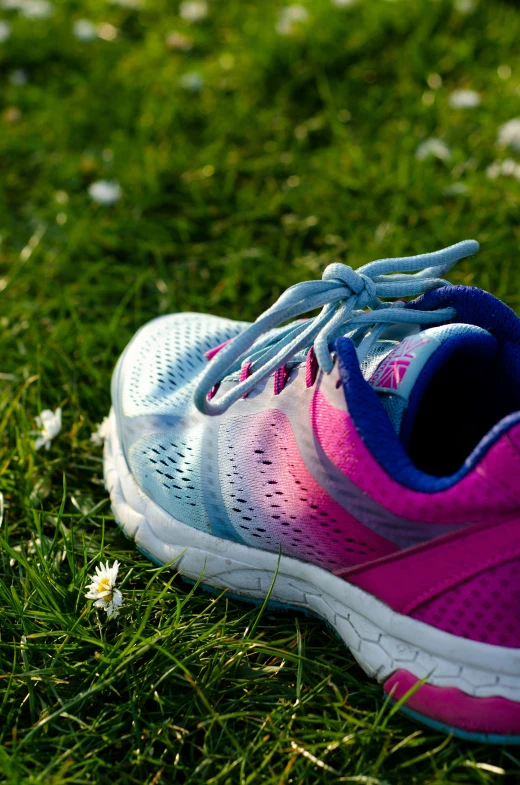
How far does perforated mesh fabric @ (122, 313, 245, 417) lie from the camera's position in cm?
179

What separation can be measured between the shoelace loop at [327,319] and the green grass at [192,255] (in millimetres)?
459

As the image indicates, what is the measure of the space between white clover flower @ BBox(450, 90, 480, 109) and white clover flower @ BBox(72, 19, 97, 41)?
6.38 ft

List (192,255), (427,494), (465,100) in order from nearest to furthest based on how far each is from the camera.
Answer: (427,494)
(192,255)
(465,100)

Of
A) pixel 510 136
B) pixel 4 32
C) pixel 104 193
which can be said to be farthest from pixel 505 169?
pixel 4 32

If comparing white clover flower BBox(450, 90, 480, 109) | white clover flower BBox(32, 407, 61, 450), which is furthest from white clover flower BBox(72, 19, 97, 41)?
white clover flower BBox(32, 407, 61, 450)

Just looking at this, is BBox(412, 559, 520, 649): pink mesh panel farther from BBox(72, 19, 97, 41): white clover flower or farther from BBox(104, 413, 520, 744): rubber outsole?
BBox(72, 19, 97, 41): white clover flower

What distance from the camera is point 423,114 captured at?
3.23 meters

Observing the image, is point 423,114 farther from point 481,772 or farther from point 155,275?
point 481,772

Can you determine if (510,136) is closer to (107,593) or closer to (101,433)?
(101,433)

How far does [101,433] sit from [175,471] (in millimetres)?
407

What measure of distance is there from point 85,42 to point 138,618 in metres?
3.43

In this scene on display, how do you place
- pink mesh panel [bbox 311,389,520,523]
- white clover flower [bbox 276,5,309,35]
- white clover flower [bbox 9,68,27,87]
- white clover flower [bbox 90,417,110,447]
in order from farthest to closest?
white clover flower [bbox 9,68,27,87] < white clover flower [bbox 276,5,309,35] < white clover flower [bbox 90,417,110,447] < pink mesh panel [bbox 311,389,520,523]

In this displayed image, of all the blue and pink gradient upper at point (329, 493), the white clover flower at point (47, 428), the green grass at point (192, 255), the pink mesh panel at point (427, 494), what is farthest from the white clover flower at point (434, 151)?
the pink mesh panel at point (427, 494)

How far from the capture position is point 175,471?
5.48 feet
